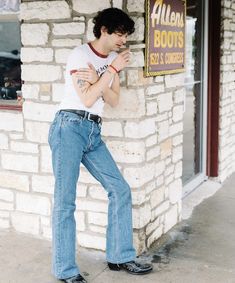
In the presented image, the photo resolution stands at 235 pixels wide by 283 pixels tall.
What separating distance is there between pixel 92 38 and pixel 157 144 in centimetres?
107

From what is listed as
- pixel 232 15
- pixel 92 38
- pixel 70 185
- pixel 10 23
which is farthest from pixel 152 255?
pixel 232 15

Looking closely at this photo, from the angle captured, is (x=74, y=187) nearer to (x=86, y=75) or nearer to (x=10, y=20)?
(x=86, y=75)

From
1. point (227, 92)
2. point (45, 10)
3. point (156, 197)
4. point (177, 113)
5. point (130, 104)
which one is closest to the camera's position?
point (130, 104)

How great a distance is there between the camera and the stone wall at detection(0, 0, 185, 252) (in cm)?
405

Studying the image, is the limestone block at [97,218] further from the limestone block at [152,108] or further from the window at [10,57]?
the window at [10,57]

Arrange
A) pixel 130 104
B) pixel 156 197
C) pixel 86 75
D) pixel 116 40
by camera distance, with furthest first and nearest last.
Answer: pixel 156 197
pixel 130 104
pixel 116 40
pixel 86 75

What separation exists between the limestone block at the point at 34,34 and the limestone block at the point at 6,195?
4.47ft

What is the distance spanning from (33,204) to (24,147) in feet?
1.72

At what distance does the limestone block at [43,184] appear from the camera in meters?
4.46

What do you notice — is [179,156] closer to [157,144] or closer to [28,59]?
[157,144]

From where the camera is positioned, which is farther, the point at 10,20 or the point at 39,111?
the point at 10,20

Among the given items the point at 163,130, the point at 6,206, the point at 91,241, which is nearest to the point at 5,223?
the point at 6,206

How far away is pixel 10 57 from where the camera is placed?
465 cm

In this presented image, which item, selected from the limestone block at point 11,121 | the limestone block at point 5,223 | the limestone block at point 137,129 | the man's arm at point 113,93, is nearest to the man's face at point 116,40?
the man's arm at point 113,93
